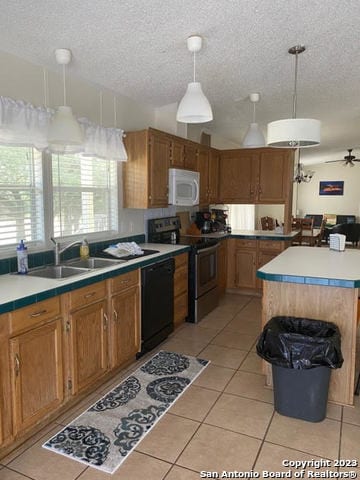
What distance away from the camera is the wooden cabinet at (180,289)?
142 inches

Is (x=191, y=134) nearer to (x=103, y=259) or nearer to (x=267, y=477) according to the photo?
(x=103, y=259)

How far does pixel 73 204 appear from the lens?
312 centimetres

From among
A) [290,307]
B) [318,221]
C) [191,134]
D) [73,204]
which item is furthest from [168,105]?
[318,221]

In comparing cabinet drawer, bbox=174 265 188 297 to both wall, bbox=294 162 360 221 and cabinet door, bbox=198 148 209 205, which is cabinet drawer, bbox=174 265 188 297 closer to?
cabinet door, bbox=198 148 209 205

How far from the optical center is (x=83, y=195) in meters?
3.24

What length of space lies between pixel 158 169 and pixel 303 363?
7.66 ft

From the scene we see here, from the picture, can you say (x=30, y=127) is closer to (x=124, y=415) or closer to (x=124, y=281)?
(x=124, y=281)

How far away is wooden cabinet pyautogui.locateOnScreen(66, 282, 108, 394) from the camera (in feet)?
7.41

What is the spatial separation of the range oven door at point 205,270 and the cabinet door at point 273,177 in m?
1.25

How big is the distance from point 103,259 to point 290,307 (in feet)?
5.10

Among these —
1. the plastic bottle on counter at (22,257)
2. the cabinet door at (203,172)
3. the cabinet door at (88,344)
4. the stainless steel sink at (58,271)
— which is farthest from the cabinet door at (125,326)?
the cabinet door at (203,172)

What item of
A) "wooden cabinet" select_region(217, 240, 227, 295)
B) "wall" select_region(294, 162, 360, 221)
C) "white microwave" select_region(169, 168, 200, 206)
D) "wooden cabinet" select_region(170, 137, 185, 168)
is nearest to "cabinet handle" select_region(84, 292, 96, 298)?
"white microwave" select_region(169, 168, 200, 206)

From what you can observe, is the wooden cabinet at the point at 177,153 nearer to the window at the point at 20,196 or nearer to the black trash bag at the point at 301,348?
the window at the point at 20,196

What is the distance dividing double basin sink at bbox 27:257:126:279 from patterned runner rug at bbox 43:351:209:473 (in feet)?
2.92
